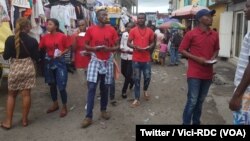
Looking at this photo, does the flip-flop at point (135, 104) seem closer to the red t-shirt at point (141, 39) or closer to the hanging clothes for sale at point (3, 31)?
the red t-shirt at point (141, 39)

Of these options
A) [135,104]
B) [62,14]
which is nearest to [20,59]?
[135,104]

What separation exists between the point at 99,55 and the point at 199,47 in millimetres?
1690

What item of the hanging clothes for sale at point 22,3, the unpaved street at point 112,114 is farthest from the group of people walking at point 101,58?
the hanging clothes for sale at point 22,3

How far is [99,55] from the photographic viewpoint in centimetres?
614

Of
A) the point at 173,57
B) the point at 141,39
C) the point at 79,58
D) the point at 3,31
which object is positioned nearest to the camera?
the point at 3,31

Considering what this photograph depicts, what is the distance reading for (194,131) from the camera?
3.33m

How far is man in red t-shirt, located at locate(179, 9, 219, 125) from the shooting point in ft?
17.1

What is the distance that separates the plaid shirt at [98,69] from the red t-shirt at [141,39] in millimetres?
1265

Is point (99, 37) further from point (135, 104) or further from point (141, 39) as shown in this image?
point (135, 104)

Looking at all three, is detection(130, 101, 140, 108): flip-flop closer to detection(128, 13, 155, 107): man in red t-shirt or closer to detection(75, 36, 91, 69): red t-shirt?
detection(128, 13, 155, 107): man in red t-shirt

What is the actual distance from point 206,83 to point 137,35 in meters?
2.36

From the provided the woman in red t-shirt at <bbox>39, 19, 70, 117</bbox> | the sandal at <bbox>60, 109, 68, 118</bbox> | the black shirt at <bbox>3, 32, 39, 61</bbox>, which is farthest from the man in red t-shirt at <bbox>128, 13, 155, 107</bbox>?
the black shirt at <bbox>3, 32, 39, 61</bbox>

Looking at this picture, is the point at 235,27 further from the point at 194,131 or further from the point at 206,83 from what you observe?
the point at 194,131

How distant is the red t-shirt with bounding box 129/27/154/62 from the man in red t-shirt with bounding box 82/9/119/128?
1.20 metres
